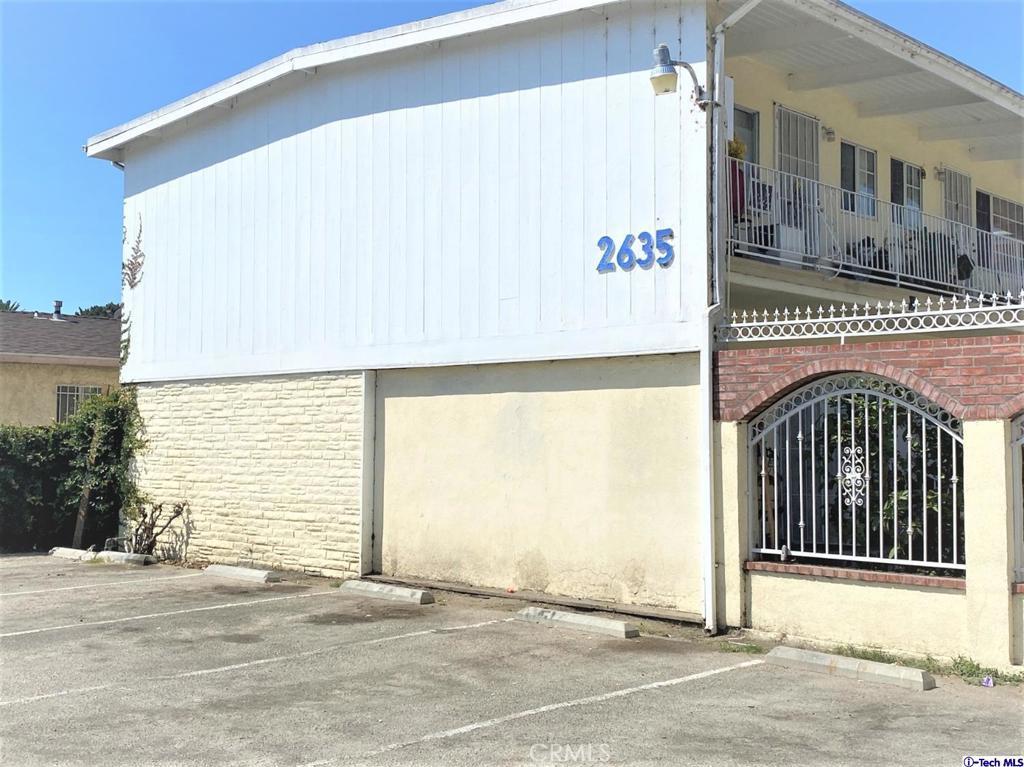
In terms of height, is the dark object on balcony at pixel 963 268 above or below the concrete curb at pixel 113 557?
above

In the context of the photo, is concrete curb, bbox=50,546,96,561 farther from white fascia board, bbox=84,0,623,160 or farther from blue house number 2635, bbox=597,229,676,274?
blue house number 2635, bbox=597,229,676,274

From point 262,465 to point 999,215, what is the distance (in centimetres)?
1405

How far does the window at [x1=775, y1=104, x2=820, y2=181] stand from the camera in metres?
13.8

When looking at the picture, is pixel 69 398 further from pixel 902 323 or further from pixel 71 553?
pixel 902 323

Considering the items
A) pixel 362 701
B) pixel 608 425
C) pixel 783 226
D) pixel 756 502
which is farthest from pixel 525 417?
pixel 362 701

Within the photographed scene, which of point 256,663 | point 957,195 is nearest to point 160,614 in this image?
point 256,663

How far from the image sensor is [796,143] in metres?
14.1

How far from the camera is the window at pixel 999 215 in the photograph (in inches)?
731

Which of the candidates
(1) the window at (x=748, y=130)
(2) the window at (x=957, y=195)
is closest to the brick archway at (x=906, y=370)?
(1) the window at (x=748, y=130)

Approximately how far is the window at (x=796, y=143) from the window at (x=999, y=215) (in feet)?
18.9

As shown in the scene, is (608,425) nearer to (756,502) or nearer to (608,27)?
(756,502)

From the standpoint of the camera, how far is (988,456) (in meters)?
8.00

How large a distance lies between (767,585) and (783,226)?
16.4ft

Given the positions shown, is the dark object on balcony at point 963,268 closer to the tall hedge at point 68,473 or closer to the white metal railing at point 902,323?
the white metal railing at point 902,323
